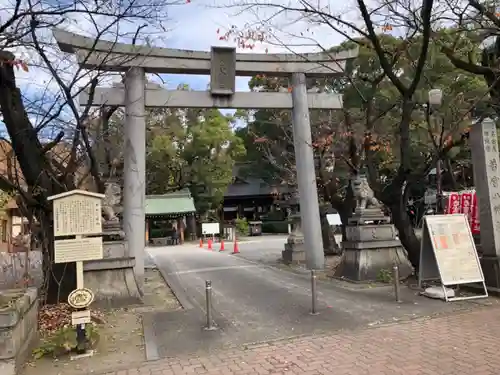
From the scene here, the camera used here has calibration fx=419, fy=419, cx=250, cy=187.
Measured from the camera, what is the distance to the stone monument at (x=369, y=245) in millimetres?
11633

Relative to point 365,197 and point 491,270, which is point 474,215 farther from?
point 491,270

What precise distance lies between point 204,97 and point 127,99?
232cm

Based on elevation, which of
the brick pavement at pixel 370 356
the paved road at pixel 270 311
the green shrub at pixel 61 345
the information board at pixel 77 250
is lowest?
the brick pavement at pixel 370 356

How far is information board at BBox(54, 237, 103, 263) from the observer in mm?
6438

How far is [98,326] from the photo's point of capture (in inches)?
311

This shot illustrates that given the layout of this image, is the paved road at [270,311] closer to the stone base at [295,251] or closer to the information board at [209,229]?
the stone base at [295,251]

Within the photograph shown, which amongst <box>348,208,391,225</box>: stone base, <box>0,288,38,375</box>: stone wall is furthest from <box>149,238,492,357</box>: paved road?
<box>348,208,391,225</box>: stone base

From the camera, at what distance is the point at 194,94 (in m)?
12.7

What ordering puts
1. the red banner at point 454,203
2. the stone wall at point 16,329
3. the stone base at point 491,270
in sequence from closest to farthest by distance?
the stone wall at point 16,329, the stone base at point 491,270, the red banner at point 454,203

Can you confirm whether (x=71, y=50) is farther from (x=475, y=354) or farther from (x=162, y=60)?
(x=475, y=354)

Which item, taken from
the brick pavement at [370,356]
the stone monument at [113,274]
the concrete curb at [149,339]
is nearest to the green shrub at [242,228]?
the stone monument at [113,274]

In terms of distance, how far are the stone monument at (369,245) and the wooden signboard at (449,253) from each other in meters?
2.09

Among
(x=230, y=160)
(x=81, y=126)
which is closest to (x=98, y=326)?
(x=81, y=126)

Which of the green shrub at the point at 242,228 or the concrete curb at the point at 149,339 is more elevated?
the green shrub at the point at 242,228
